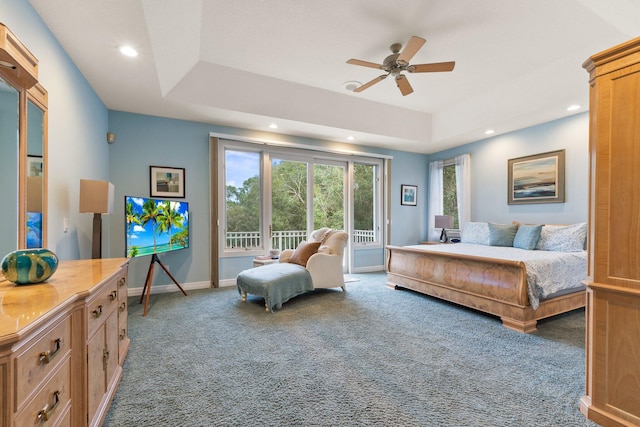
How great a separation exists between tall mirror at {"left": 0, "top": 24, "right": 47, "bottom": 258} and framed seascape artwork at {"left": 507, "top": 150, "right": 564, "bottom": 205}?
5.91 meters

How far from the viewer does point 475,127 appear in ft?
15.5

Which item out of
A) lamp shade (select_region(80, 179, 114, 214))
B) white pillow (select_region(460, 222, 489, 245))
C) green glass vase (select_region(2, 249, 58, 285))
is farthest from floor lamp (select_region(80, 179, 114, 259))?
white pillow (select_region(460, 222, 489, 245))

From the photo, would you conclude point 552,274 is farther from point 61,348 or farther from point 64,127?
point 64,127

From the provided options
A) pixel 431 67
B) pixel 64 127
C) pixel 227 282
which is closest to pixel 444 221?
pixel 431 67

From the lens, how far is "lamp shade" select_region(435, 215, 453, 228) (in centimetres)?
554

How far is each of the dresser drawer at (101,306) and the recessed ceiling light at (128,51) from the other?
2.04m

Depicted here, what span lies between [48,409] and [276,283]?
2.38 m

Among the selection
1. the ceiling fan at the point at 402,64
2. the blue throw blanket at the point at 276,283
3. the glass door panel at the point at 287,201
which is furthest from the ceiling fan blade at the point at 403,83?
the blue throw blanket at the point at 276,283

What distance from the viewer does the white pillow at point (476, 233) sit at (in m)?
4.77

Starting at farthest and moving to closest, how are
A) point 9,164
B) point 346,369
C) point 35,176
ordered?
point 346,369, point 35,176, point 9,164

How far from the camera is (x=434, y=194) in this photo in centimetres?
632

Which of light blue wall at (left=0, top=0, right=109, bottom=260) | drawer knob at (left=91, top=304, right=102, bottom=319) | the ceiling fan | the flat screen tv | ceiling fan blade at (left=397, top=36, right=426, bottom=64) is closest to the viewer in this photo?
drawer knob at (left=91, top=304, right=102, bottom=319)

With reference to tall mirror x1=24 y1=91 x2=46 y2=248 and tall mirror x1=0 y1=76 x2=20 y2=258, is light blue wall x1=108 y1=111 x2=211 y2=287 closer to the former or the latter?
tall mirror x1=24 y1=91 x2=46 y2=248

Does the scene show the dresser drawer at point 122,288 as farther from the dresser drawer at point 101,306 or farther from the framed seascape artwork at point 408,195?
the framed seascape artwork at point 408,195
